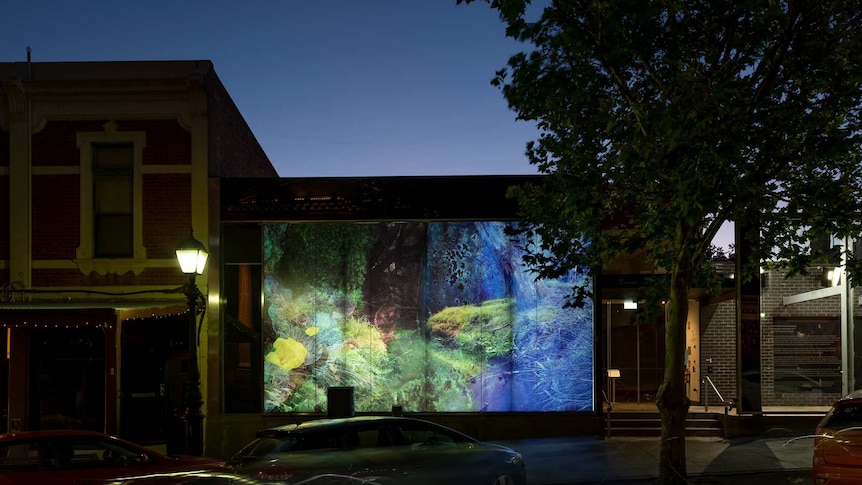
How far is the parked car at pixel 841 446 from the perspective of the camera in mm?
8969

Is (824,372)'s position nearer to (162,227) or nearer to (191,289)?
(191,289)

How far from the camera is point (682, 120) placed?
32.2 feet

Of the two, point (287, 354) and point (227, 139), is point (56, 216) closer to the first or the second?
point (227, 139)

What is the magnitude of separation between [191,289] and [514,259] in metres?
7.19

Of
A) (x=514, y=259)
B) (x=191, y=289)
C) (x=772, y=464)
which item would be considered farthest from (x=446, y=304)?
(x=772, y=464)

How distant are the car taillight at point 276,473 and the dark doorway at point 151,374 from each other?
9016 millimetres

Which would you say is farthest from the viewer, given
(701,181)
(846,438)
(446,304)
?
(446,304)

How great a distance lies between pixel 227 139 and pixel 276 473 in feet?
39.3

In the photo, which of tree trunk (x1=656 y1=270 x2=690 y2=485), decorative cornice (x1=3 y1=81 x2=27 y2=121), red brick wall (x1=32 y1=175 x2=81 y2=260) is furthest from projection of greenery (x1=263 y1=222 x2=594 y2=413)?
decorative cornice (x1=3 y1=81 x2=27 y2=121)

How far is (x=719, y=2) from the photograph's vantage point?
Result: 10891 mm

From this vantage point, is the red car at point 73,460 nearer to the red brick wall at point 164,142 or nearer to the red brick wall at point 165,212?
the red brick wall at point 165,212

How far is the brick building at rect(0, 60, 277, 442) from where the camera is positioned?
16344 mm

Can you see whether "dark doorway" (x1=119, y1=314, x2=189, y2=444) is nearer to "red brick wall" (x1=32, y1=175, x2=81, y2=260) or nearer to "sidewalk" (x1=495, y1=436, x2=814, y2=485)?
"red brick wall" (x1=32, y1=175, x2=81, y2=260)

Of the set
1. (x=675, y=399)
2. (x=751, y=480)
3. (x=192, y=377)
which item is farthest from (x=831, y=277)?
(x=192, y=377)
